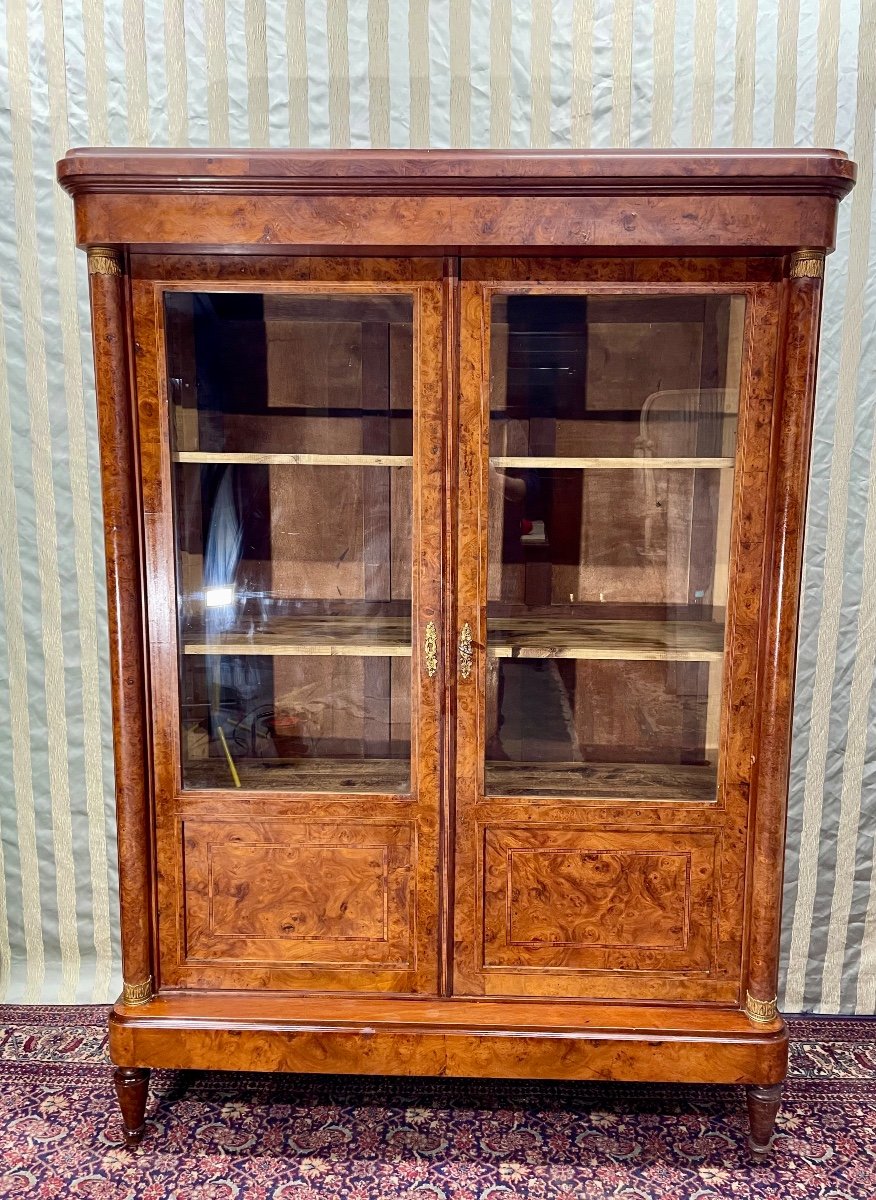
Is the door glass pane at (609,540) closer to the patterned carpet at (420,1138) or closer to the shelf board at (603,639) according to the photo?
the shelf board at (603,639)

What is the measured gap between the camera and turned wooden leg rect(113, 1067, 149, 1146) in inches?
56.1

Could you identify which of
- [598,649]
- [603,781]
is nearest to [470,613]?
[598,649]

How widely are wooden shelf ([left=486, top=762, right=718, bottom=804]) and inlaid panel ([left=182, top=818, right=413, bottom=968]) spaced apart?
0.19 m

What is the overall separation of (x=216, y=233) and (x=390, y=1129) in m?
1.50

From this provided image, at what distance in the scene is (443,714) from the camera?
4.50 feet

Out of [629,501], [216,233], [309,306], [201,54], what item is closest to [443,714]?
[629,501]

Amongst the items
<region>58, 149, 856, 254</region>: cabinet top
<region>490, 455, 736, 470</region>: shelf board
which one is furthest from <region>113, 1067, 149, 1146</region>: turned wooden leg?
<region>58, 149, 856, 254</region>: cabinet top

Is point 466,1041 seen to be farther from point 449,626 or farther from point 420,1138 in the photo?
point 449,626

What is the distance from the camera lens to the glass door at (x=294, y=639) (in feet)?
4.43

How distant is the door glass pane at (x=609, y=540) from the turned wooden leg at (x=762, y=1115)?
493 millimetres

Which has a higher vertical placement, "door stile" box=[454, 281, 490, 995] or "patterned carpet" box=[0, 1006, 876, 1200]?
"door stile" box=[454, 281, 490, 995]

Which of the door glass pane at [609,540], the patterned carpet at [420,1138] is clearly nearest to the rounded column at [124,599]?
the patterned carpet at [420,1138]

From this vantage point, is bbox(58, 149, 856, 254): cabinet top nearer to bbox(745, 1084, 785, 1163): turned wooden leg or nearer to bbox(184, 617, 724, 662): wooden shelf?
bbox(184, 617, 724, 662): wooden shelf

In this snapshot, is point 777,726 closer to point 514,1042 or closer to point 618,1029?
point 618,1029
